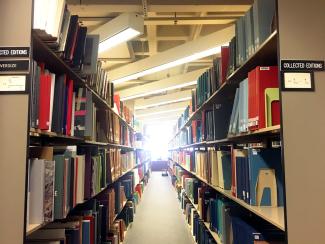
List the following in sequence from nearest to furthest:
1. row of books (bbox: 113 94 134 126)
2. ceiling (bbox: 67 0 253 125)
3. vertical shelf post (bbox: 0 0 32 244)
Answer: vertical shelf post (bbox: 0 0 32 244), ceiling (bbox: 67 0 253 125), row of books (bbox: 113 94 134 126)

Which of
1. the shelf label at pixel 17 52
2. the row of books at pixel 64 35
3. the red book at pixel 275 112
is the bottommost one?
the red book at pixel 275 112

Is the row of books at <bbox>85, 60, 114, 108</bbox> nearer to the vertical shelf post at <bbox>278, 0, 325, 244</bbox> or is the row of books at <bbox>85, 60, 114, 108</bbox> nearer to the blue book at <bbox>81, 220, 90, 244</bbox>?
the blue book at <bbox>81, 220, 90, 244</bbox>

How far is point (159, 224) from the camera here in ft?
18.4

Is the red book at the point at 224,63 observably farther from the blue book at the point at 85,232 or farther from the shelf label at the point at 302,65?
the blue book at the point at 85,232

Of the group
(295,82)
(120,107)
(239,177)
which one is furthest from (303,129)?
(120,107)

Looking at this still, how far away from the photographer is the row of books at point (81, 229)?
1.87 meters

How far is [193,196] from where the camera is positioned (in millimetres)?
4863

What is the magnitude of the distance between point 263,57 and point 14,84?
1287mm

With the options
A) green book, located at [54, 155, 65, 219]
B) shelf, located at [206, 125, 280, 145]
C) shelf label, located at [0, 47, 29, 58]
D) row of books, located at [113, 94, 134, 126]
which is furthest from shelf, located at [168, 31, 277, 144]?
row of books, located at [113, 94, 134, 126]

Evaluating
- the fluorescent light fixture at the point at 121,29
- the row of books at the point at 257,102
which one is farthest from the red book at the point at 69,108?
the fluorescent light fixture at the point at 121,29

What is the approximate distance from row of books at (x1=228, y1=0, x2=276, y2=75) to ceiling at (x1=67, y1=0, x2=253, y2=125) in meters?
1.54

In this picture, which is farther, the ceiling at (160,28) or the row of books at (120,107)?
the row of books at (120,107)

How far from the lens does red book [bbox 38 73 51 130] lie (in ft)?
5.04

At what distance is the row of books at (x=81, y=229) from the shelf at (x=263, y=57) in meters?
1.52
